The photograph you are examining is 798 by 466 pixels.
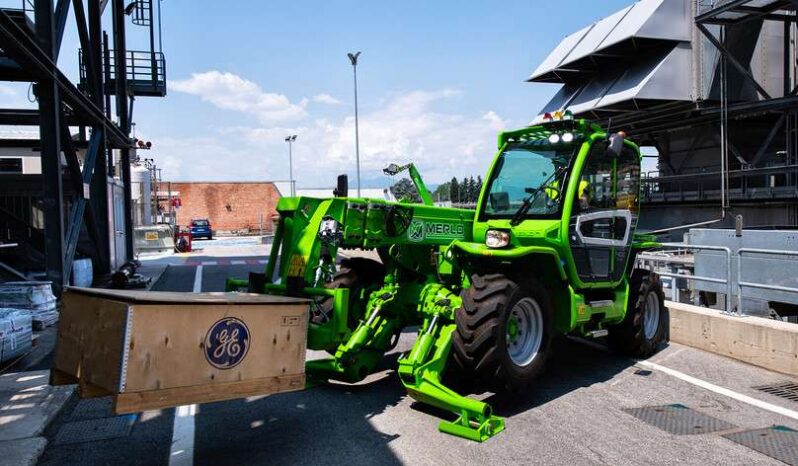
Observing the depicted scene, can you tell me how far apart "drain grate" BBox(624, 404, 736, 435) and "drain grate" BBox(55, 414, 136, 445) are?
450 cm

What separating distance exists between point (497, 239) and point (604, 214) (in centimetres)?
182

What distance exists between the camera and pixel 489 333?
16.5 ft

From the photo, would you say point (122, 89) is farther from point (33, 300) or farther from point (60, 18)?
point (33, 300)

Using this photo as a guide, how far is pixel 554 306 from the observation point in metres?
6.25

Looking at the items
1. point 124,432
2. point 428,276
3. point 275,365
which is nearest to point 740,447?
point 428,276

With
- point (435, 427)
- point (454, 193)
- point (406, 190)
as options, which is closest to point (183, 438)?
point (435, 427)

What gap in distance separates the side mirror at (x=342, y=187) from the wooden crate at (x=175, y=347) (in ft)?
5.44

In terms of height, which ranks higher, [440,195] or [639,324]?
[440,195]

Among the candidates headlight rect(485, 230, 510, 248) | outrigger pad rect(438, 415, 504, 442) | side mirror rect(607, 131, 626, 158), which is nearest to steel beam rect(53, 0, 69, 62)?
headlight rect(485, 230, 510, 248)

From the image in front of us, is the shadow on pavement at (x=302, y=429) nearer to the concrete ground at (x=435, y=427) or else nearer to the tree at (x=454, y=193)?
the concrete ground at (x=435, y=427)

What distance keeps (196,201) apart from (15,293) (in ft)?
161

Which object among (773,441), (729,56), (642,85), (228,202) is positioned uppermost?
(729,56)

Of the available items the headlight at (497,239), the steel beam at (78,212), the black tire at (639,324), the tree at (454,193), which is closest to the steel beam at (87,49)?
the steel beam at (78,212)

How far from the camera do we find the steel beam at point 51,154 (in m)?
9.48
